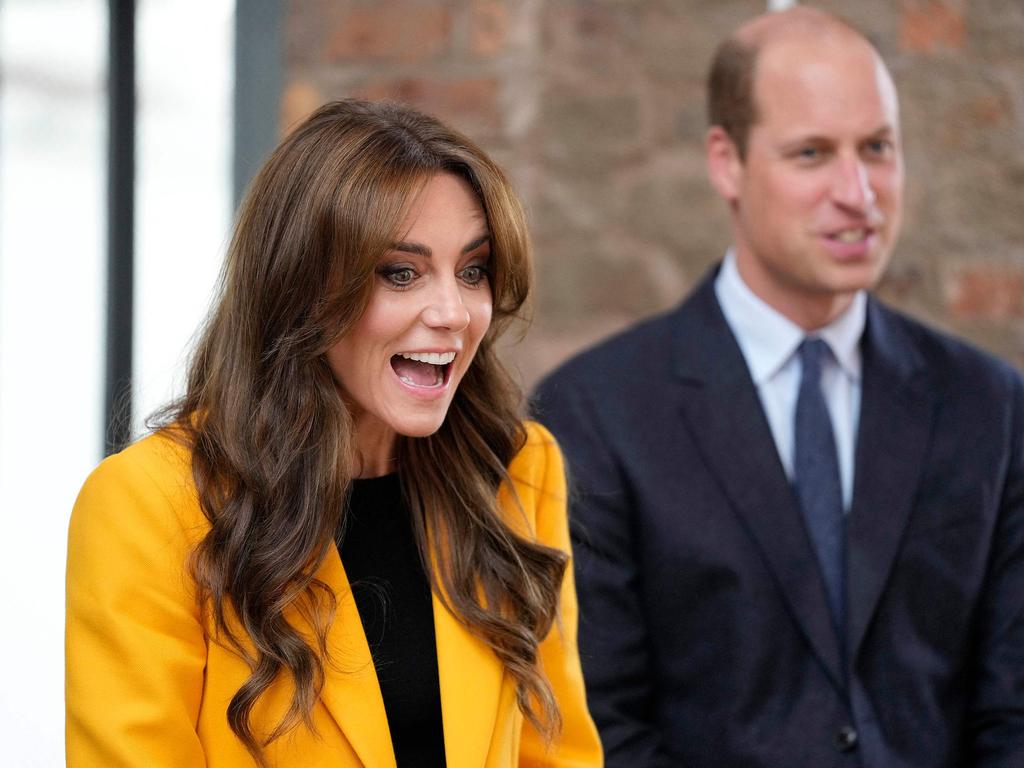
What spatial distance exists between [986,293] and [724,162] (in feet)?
3.01

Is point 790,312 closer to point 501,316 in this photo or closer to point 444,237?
point 501,316

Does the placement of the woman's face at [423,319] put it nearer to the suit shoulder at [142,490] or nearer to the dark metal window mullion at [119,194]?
the suit shoulder at [142,490]

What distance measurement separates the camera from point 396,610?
1.55 metres

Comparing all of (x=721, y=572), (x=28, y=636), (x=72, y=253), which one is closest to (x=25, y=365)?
(x=72, y=253)

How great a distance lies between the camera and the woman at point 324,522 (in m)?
1.37

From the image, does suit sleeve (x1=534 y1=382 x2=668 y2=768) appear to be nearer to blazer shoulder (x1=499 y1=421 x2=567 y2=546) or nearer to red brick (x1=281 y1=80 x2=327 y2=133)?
blazer shoulder (x1=499 y1=421 x2=567 y2=546)

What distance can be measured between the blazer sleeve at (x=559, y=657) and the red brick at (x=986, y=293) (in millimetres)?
1524

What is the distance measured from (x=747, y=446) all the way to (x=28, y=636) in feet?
4.10

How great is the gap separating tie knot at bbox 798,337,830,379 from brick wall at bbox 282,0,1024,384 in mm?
791

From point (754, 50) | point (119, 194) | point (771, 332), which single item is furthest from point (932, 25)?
point (119, 194)

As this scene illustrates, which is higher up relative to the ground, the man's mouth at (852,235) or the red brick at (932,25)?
the red brick at (932,25)

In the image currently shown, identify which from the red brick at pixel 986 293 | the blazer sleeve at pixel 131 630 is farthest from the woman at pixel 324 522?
the red brick at pixel 986 293


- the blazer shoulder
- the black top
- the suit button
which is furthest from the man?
the black top

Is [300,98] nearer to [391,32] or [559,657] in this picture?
[391,32]
